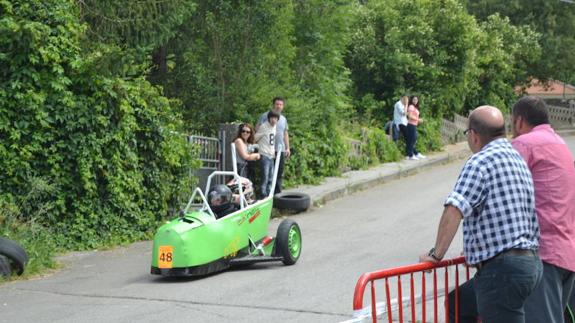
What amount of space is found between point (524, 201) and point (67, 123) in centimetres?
866

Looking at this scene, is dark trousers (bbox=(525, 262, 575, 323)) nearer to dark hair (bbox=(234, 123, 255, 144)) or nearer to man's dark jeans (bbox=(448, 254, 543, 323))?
man's dark jeans (bbox=(448, 254, 543, 323))

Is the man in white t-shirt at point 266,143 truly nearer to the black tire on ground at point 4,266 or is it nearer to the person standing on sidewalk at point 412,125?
the black tire on ground at point 4,266

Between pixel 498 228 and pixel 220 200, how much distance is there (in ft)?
19.7

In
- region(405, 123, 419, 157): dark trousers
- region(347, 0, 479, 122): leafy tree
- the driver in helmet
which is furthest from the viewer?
region(347, 0, 479, 122): leafy tree

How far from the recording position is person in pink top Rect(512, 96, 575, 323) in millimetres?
5484

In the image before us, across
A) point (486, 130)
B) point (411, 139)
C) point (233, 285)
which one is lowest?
point (233, 285)

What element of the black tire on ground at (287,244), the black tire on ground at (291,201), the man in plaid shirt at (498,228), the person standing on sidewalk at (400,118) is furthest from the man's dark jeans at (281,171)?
the man in plaid shirt at (498,228)

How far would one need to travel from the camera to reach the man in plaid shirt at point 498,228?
5.18 meters

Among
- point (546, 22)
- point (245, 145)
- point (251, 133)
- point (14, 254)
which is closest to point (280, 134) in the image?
point (251, 133)

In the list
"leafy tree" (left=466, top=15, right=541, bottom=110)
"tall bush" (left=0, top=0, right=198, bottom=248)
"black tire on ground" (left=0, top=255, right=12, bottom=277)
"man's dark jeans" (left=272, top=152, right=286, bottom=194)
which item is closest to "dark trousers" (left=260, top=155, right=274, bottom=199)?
"man's dark jeans" (left=272, top=152, right=286, bottom=194)

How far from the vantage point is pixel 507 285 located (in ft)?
17.0

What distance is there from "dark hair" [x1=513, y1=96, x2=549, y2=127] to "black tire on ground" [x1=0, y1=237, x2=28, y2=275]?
22.4ft

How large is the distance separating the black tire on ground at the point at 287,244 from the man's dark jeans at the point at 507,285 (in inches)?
235

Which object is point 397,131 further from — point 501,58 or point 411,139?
point 501,58
